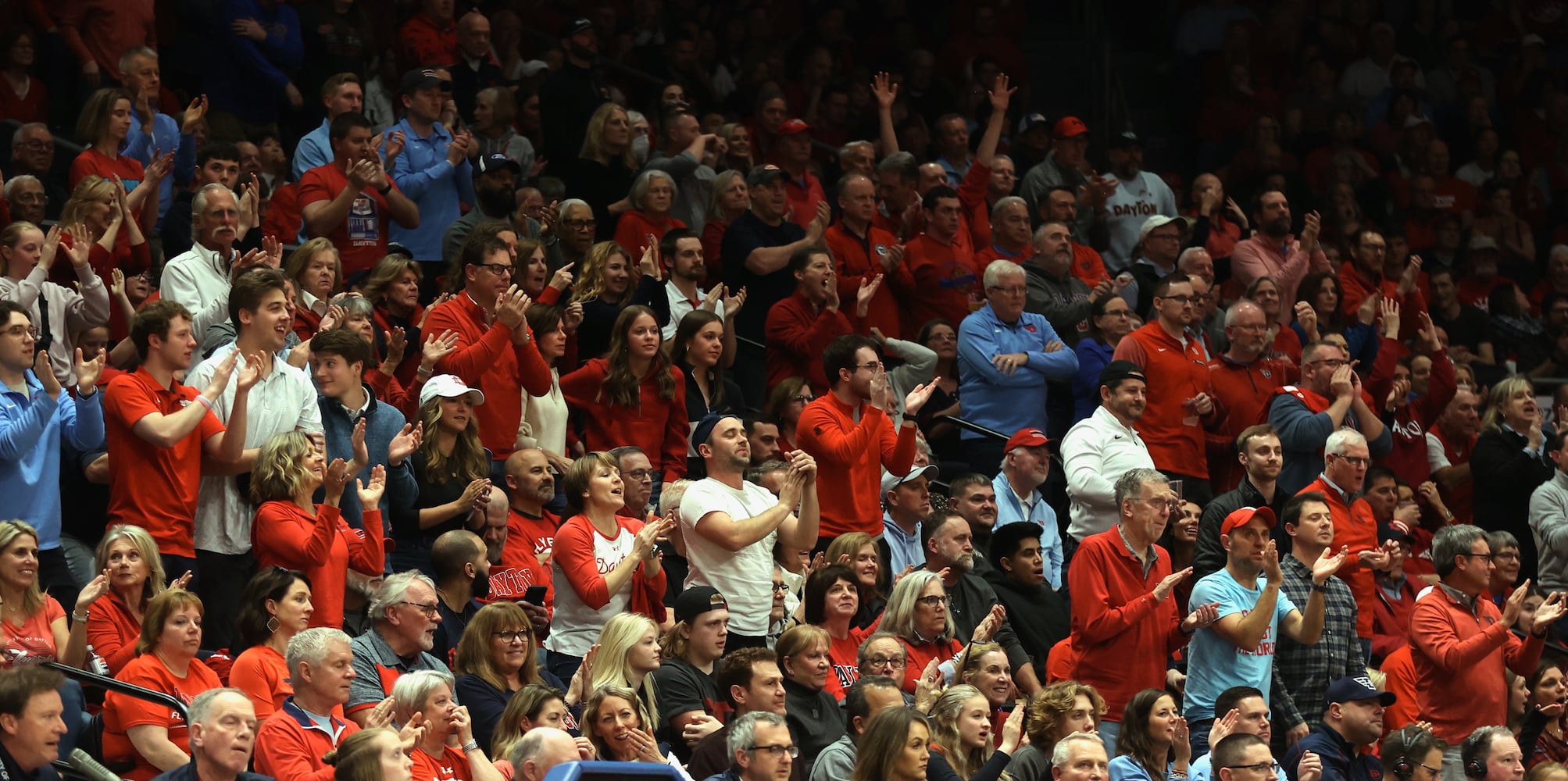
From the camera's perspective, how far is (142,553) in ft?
24.6

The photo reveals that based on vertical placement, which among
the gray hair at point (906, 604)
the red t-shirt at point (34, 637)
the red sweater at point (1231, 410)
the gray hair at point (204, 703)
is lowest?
the red sweater at point (1231, 410)

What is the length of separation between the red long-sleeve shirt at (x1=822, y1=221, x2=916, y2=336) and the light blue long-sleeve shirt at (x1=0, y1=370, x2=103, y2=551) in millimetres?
4717

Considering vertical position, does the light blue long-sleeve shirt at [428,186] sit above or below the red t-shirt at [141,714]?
below

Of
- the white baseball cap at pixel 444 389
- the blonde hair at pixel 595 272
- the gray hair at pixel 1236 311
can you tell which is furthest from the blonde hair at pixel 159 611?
the gray hair at pixel 1236 311

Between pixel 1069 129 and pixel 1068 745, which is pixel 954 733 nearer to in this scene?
pixel 1068 745

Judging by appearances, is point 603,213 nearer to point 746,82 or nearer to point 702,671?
point 746,82

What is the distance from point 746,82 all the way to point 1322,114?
4.46m

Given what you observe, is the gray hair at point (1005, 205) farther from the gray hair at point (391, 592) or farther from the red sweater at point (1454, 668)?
the gray hair at point (391, 592)

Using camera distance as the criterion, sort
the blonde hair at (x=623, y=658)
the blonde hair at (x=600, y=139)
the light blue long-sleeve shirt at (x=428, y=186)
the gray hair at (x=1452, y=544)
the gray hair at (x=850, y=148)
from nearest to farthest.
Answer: the blonde hair at (x=623, y=658) < the gray hair at (x=1452, y=544) < the light blue long-sleeve shirt at (x=428, y=186) < the blonde hair at (x=600, y=139) < the gray hair at (x=850, y=148)

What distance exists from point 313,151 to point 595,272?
1.83m

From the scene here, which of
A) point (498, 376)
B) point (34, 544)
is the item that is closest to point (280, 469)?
point (34, 544)

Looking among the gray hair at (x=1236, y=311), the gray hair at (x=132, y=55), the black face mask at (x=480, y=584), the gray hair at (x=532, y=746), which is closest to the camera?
the gray hair at (x=532, y=746)

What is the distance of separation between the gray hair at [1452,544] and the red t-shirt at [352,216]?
546 cm

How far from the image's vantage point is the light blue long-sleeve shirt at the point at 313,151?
11.5m
